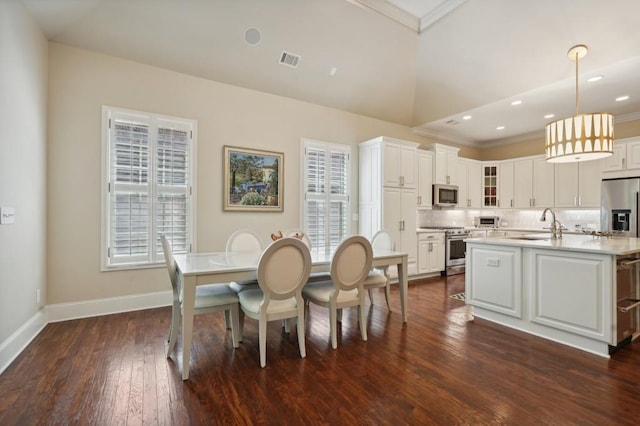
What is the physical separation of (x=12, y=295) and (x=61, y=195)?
121cm

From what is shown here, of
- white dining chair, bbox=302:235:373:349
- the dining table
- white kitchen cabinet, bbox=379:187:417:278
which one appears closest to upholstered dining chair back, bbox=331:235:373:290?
white dining chair, bbox=302:235:373:349

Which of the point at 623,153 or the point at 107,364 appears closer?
the point at 107,364

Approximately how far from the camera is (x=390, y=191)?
5094 millimetres

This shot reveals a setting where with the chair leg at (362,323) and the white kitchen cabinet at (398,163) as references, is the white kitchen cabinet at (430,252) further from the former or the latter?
the chair leg at (362,323)

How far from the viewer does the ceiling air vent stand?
3961mm

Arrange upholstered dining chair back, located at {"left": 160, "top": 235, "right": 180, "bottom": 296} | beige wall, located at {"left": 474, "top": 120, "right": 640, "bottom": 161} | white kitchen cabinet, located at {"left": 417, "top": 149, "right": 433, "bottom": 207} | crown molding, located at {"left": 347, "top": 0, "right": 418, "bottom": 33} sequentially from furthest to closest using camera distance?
white kitchen cabinet, located at {"left": 417, "top": 149, "right": 433, "bottom": 207} < beige wall, located at {"left": 474, "top": 120, "right": 640, "bottom": 161} < crown molding, located at {"left": 347, "top": 0, "right": 418, "bottom": 33} < upholstered dining chair back, located at {"left": 160, "top": 235, "right": 180, "bottom": 296}

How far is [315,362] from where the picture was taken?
2.39 m

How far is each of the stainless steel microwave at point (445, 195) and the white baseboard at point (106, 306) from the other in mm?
4917

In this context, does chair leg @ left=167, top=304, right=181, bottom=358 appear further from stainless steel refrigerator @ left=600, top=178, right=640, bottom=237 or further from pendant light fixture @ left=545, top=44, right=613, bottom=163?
stainless steel refrigerator @ left=600, top=178, right=640, bottom=237

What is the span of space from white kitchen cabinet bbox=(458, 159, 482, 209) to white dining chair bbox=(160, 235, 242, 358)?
5452 millimetres

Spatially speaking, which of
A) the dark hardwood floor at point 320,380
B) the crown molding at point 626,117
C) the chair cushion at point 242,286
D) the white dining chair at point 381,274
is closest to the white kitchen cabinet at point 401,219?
the white dining chair at point 381,274

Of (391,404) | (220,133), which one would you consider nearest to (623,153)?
(391,404)

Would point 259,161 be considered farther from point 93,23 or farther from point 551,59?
point 551,59

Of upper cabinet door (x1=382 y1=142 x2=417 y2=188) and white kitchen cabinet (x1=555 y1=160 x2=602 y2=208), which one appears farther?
white kitchen cabinet (x1=555 y1=160 x2=602 y2=208)
